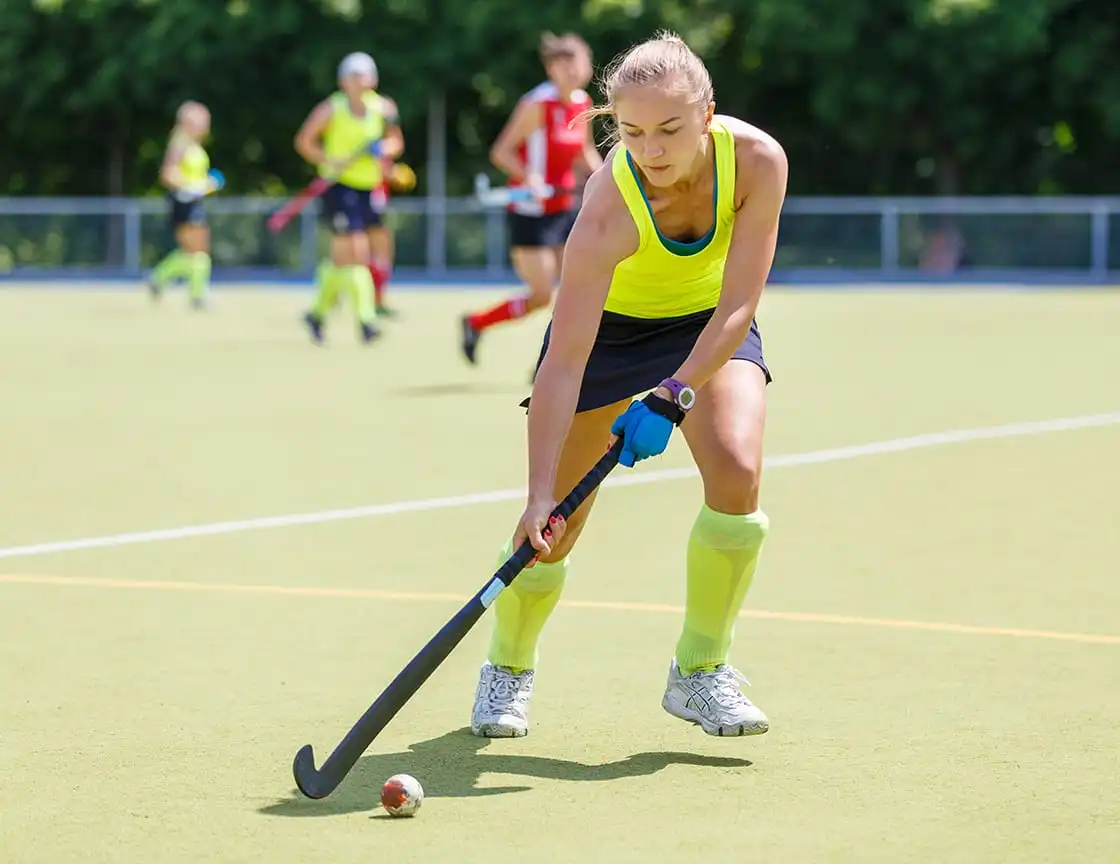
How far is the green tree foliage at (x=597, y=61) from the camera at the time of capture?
30.3 meters

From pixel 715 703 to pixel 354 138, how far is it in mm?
11369

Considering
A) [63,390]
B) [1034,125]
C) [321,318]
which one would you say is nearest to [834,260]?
[1034,125]

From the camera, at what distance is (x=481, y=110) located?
3506 centimetres

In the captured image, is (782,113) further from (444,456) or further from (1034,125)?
(444,456)

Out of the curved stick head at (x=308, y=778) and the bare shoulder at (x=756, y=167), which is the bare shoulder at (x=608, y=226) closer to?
the bare shoulder at (x=756, y=167)

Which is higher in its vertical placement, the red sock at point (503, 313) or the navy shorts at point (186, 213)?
the navy shorts at point (186, 213)

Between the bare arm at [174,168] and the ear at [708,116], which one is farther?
the bare arm at [174,168]

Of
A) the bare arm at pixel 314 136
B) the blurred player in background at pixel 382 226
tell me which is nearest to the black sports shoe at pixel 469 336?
the bare arm at pixel 314 136

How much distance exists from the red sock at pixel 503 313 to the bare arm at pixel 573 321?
7.86m

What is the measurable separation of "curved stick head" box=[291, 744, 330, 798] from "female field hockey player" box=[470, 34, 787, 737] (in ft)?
1.92

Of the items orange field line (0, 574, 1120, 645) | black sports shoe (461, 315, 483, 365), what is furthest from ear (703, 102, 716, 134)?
black sports shoe (461, 315, 483, 365)

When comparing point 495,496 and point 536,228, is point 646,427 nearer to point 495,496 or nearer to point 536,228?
point 495,496

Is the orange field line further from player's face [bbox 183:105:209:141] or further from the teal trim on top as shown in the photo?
player's face [bbox 183:105:209:141]

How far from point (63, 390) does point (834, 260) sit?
55.7ft
